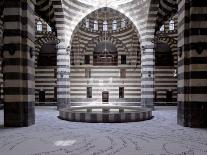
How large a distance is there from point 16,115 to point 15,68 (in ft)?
5.54

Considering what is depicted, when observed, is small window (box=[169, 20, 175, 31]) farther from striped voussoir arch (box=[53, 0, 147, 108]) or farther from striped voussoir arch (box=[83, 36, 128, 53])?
striped voussoir arch (box=[53, 0, 147, 108])

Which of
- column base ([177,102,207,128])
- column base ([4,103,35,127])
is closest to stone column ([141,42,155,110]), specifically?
column base ([177,102,207,128])

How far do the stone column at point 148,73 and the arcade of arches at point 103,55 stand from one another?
7cm

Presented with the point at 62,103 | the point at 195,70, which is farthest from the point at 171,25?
the point at 195,70

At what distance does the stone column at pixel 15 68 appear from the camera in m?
9.41

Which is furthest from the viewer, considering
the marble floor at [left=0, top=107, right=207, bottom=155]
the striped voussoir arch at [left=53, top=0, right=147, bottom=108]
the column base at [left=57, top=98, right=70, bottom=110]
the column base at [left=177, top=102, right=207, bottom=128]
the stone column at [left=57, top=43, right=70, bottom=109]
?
the column base at [left=57, top=98, right=70, bottom=110]

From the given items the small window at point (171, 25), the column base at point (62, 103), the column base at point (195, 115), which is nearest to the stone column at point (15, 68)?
the column base at point (195, 115)

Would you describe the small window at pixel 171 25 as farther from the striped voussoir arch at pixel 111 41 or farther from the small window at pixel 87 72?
the small window at pixel 87 72

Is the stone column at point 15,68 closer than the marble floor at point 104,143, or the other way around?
the marble floor at point 104,143

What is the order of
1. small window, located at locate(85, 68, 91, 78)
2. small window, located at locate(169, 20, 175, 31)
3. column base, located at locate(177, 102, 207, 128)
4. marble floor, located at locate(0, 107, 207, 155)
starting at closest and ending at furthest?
marble floor, located at locate(0, 107, 207, 155), column base, located at locate(177, 102, 207, 128), small window, located at locate(169, 20, 175, 31), small window, located at locate(85, 68, 91, 78)

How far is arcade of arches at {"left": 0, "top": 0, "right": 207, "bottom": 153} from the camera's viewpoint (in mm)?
9398

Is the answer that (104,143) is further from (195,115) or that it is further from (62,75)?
(62,75)

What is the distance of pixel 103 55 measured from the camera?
28.7 m

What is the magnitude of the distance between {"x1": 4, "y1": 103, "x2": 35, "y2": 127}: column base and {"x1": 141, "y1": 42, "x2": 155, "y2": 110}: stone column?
422 inches
